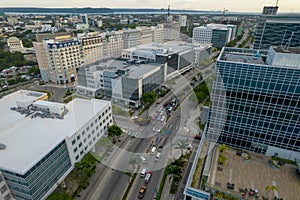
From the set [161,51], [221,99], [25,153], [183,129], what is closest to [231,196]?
[221,99]

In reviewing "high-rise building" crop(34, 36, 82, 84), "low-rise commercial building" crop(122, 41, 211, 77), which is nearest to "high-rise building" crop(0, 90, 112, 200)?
"high-rise building" crop(34, 36, 82, 84)

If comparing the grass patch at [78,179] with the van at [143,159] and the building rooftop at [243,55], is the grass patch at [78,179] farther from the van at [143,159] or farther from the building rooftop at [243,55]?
the building rooftop at [243,55]

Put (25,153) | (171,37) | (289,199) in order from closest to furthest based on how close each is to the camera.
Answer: (289,199) < (25,153) < (171,37)

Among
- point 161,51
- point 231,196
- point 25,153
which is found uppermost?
point 161,51

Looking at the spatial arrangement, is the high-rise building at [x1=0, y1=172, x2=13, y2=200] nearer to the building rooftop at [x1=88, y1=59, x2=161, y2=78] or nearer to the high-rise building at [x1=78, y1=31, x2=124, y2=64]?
the building rooftop at [x1=88, y1=59, x2=161, y2=78]

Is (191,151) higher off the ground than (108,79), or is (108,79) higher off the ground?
(108,79)

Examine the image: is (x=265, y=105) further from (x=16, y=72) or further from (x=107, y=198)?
(x=16, y=72)
